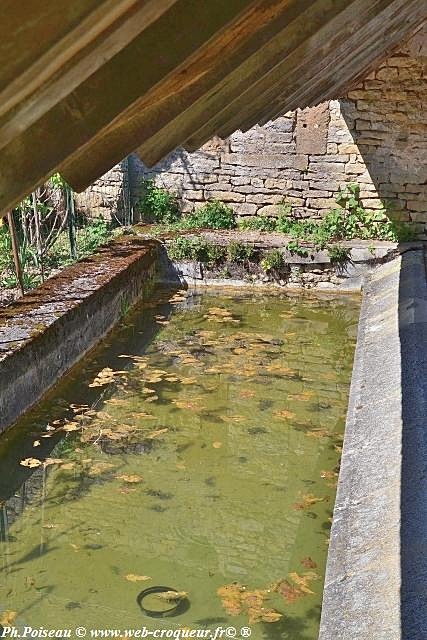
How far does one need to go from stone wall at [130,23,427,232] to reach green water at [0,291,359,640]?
3315 mm

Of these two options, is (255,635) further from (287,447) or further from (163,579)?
(287,447)

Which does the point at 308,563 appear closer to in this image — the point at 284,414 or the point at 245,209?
the point at 284,414

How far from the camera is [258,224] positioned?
10.9 meters

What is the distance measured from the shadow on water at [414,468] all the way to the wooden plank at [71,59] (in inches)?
96.0

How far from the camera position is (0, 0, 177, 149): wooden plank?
776 millimetres

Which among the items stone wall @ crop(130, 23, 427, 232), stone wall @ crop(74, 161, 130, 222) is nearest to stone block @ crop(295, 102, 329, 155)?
stone wall @ crop(130, 23, 427, 232)

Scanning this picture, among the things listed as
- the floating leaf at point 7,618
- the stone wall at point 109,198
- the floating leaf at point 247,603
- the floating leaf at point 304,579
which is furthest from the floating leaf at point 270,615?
the stone wall at point 109,198

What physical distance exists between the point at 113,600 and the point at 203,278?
258 inches

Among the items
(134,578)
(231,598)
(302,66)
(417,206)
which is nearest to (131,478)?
(134,578)

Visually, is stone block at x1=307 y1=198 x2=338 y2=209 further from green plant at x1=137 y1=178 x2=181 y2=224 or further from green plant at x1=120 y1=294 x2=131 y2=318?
green plant at x1=120 y1=294 x2=131 y2=318

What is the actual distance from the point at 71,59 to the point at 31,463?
4.67 meters

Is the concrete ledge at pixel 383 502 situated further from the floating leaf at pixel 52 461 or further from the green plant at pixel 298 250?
the green plant at pixel 298 250

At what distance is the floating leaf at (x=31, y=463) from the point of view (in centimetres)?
521

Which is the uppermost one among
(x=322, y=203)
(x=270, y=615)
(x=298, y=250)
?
(x=322, y=203)
